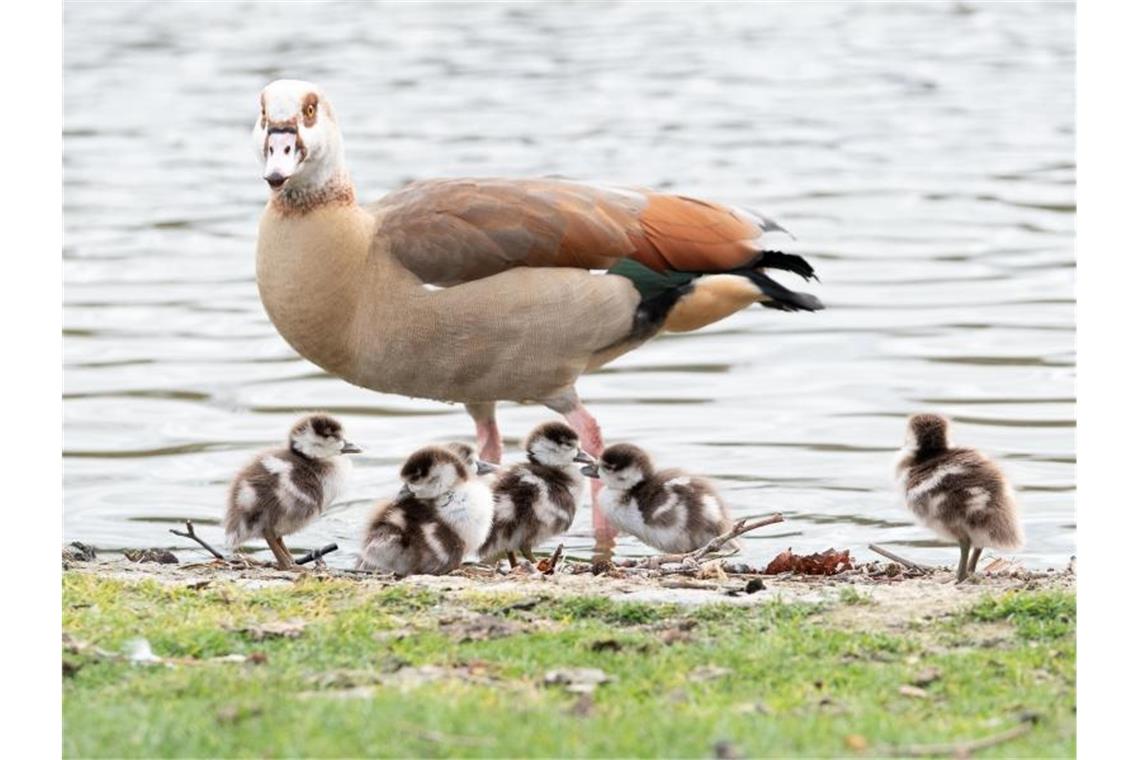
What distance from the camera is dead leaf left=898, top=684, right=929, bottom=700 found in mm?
6859

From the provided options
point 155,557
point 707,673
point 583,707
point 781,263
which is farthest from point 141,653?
point 781,263

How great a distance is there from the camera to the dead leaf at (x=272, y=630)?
7539mm

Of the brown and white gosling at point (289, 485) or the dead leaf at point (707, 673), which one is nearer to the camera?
the dead leaf at point (707, 673)

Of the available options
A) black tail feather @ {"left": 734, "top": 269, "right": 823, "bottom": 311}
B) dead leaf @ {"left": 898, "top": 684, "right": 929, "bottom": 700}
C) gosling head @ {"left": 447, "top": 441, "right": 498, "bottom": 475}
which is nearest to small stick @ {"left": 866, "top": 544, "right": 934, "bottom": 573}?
black tail feather @ {"left": 734, "top": 269, "right": 823, "bottom": 311}

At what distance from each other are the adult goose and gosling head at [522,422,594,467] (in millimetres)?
312

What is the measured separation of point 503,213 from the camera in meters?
10.6

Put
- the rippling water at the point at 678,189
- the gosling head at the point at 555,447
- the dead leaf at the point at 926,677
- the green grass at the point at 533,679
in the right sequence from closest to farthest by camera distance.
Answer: the green grass at the point at 533,679 → the dead leaf at the point at 926,677 → the gosling head at the point at 555,447 → the rippling water at the point at 678,189

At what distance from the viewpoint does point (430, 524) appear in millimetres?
9695

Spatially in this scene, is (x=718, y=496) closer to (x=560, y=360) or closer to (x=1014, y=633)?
(x=560, y=360)

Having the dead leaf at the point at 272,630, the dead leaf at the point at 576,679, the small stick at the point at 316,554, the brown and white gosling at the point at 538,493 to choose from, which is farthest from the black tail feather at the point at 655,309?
the dead leaf at the point at 576,679

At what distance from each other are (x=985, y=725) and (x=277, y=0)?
30738 mm

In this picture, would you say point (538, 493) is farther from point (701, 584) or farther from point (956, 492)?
point (956, 492)

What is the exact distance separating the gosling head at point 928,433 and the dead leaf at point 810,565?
594mm

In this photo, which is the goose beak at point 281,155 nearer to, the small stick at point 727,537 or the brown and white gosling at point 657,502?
the brown and white gosling at point 657,502
